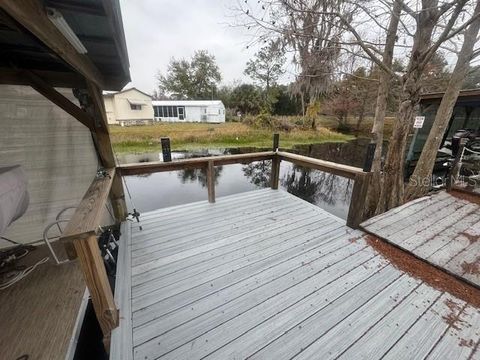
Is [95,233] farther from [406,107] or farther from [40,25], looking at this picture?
[406,107]

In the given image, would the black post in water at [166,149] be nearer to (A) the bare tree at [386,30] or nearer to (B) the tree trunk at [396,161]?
(A) the bare tree at [386,30]

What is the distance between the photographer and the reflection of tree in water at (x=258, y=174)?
21.0 feet

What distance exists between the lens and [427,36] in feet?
10.3

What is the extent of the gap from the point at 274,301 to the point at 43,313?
174 centimetres

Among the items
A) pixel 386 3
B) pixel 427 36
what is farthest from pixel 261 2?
pixel 427 36

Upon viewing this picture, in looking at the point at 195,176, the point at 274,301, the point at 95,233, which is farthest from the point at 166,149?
the point at 195,176

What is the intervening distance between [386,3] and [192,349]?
4.79m

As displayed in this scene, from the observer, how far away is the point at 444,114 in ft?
12.1

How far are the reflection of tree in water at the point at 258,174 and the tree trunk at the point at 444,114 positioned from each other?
340cm

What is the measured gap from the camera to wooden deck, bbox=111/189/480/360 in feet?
4.23

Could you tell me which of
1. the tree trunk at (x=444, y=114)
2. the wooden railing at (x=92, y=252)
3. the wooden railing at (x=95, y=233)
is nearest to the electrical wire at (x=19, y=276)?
the wooden railing at (x=95, y=233)

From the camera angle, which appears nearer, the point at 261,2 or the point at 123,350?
the point at 123,350

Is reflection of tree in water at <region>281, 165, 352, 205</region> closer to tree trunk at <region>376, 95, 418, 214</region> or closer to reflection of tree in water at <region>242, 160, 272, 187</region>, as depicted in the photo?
reflection of tree in water at <region>242, 160, 272, 187</region>

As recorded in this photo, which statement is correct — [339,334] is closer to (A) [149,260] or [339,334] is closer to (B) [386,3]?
(A) [149,260]
